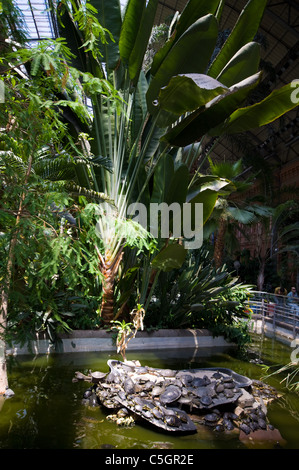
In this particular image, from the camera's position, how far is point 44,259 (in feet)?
11.1

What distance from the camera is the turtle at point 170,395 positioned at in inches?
165

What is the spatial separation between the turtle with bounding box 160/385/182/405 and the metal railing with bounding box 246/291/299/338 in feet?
15.7

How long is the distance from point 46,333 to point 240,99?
5.10 m

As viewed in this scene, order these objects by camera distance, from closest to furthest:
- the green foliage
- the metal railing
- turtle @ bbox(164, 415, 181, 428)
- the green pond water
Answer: the green pond water → turtle @ bbox(164, 415, 181, 428) → the green foliage → the metal railing

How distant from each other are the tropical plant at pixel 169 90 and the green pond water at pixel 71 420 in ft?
6.56

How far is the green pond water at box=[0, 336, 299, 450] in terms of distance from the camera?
356 cm

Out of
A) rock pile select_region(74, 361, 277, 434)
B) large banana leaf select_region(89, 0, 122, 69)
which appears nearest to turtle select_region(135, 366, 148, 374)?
rock pile select_region(74, 361, 277, 434)

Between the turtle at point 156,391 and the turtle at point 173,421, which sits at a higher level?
the turtle at point 156,391

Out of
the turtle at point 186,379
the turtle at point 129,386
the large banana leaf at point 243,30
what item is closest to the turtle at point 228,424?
the turtle at point 186,379

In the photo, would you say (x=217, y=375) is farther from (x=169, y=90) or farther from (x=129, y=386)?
(x=169, y=90)

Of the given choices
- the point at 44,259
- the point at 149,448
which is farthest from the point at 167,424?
the point at 44,259

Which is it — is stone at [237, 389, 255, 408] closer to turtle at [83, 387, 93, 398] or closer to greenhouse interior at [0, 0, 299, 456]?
greenhouse interior at [0, 0, 299, 456]

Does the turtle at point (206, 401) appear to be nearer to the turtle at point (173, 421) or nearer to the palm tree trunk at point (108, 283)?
the turtle at point (173, 421)
